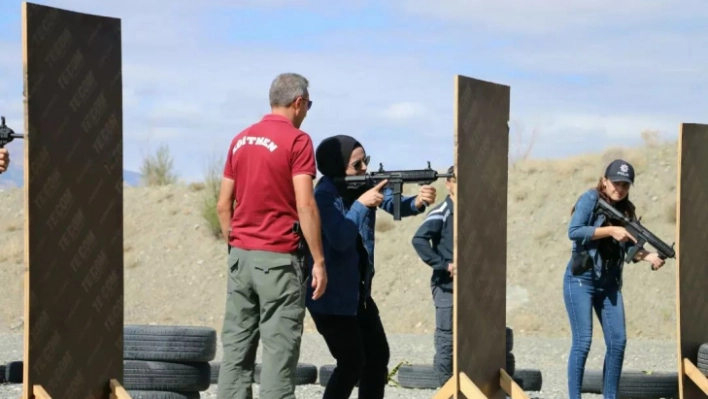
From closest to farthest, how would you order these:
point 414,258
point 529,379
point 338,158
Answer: point 338,158 → point 529,379 → point 414,258

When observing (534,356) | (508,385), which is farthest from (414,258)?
(508,385)

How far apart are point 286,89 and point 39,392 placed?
208cm

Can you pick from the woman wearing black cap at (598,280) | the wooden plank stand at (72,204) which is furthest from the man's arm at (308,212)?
the woman wearing black cap at (598,280)

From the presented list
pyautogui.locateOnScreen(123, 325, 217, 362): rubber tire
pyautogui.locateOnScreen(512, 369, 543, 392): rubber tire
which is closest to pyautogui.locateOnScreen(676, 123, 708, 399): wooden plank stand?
pyautogui.locateOnScreen(512, 369, 543, 392): rubber tire

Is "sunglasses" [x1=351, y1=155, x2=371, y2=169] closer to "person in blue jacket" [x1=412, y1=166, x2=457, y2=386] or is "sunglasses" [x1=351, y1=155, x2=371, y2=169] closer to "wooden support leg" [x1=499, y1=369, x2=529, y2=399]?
"wooden support leg" [x1=499, y1=369, x2=529, y2=399]

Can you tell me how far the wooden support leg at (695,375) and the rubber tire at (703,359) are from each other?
0.25 feet

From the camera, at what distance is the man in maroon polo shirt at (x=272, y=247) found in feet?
21.0

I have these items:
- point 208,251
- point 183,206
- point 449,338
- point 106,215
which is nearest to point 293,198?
point 106,215

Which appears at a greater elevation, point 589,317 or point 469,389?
point 589,317

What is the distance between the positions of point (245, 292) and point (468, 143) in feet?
5.63

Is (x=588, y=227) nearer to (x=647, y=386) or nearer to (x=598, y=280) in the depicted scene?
(x=598, y=280)

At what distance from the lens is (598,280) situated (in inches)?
353

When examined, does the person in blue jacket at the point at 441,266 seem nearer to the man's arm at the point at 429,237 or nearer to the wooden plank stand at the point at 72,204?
the man's arm at the point at 429,237

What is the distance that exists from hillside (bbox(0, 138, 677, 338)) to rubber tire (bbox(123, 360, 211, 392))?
615 inches
